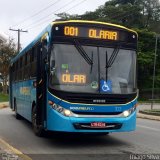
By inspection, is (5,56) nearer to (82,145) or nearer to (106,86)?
(82,145)

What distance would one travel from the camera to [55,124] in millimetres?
11578

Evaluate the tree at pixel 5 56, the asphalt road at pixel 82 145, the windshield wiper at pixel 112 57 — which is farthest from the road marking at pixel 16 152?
the tree at pixel 5 56

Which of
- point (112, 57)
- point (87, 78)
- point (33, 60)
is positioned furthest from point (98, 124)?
point (33, 60)

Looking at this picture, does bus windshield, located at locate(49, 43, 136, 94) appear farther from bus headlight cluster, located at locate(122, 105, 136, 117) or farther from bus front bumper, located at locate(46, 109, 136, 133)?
bus front bumper, located at locate(46, 109, 136, 133)

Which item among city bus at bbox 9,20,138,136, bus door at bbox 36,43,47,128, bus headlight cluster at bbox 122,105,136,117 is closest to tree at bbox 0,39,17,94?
bus door at bbox 36,43,47,128

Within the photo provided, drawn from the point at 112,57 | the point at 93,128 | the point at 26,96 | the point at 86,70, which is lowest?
the point at 93,128

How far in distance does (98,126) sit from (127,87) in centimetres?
138

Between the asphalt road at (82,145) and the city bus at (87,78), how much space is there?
1.68 ft

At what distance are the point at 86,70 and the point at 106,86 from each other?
2.21 ft

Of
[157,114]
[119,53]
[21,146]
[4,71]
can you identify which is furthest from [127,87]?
[4,71]

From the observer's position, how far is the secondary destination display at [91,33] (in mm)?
12047

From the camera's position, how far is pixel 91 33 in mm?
12211

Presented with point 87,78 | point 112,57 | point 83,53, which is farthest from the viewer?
point 112,57

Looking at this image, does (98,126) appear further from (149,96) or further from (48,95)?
(149,96)
